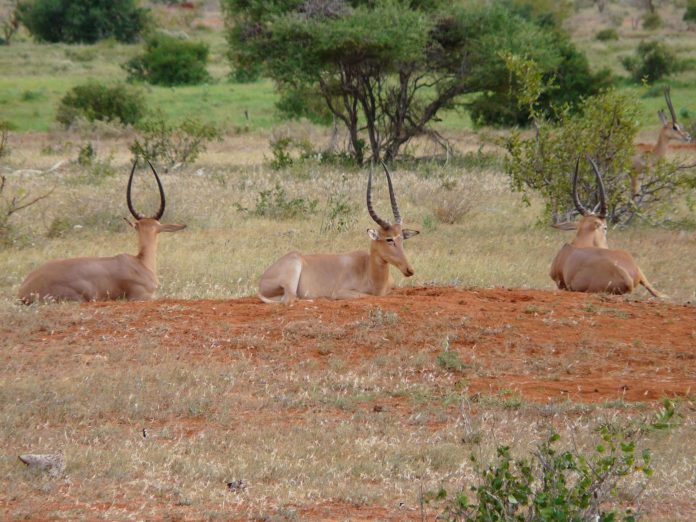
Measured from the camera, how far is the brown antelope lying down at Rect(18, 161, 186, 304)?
9289 millimetres

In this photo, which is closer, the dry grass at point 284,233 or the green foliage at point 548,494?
the green foliage at point 548,494

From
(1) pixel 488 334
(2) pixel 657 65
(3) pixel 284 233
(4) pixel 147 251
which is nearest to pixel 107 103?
(3) pixel 284 233

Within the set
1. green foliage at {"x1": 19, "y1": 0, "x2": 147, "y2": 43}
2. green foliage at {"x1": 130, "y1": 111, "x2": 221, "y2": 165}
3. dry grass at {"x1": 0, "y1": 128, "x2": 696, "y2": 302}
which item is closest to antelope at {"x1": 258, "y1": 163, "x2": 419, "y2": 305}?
dry grass at {"x1": 0, "y1": 128, "x2": 696, "y2": 302}

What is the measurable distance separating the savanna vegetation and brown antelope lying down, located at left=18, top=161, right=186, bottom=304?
34 cm

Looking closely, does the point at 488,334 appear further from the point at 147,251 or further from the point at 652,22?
the point at 652,22

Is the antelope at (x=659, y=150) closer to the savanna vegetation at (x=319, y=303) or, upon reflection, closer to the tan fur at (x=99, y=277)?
the savanna vegetation at (x=319, y=303)

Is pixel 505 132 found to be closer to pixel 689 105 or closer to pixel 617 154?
pixel 689 105

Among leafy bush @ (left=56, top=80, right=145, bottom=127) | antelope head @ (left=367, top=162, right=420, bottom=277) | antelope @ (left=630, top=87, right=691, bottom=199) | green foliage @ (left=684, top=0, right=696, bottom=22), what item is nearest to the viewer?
antelope head @ (left=367, top=162, right=420, bottom=277)

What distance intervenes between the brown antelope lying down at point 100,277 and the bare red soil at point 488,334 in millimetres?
416

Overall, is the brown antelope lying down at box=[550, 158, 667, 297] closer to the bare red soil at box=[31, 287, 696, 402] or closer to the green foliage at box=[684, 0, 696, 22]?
the bare red soil at box=[31, 287, 696, 402]

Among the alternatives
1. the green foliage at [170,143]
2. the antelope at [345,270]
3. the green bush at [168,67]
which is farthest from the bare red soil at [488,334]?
the green bush at [168,67]

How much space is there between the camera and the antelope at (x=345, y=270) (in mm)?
9719

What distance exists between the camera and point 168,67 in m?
34.4

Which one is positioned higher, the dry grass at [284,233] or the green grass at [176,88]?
the dry grass at [284,233]
